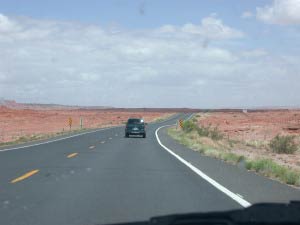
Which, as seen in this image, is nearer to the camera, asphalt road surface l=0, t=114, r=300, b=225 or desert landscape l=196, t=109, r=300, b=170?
asphalt road surface l=0, t=114, r=300, b=225

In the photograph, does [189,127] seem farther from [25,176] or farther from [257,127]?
[25,176]

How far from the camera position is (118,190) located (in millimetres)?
14086

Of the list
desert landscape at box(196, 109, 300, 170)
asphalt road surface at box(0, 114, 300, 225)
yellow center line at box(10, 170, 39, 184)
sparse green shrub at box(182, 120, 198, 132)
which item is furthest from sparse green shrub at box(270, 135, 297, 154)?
yellow center line at box(10, 170, 39, 184)

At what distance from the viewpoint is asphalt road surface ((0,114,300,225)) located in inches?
423

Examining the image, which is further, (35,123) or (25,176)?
(35,123)

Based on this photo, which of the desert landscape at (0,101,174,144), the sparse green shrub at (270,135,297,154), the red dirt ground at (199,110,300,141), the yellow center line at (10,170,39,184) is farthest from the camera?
the red dirt ground at (199,110,300,141)

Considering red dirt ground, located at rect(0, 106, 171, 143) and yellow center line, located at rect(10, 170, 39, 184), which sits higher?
yellow center line, located at rect(10, 170, 39, 184)

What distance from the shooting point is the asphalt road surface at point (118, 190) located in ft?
35.2

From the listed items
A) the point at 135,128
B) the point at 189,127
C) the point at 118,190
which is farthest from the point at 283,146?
the point at 118,190

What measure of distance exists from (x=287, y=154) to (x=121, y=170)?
69.7 ft

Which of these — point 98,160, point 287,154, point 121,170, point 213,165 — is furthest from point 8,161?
point 287,154

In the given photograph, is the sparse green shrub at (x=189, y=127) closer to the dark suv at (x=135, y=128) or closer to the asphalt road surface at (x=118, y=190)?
→ the dark suv at (x=135, y=128)

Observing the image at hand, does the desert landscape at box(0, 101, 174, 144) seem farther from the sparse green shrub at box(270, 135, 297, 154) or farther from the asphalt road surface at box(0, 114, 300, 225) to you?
the asphalt road surface at box(0, 114, 300, 225)

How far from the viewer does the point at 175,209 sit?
36.7 feet
